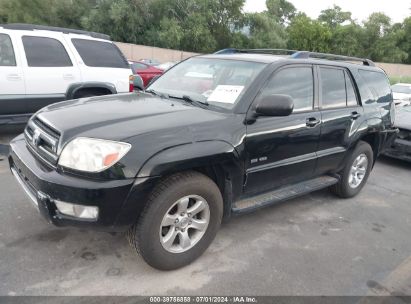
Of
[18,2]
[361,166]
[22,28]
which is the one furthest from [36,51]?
[18,2]

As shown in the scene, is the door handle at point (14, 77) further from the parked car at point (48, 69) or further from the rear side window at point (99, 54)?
the rear side window at point (99, 54)

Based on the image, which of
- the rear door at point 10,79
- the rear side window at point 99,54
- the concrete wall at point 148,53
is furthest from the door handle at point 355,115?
the concrete wall at point 148,53

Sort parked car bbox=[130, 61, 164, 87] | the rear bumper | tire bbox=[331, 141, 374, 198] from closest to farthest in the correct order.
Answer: tire bbox=[331, 141, 374, 198], the rear bumper, parked car bbox=[130, 61, 164, 87]

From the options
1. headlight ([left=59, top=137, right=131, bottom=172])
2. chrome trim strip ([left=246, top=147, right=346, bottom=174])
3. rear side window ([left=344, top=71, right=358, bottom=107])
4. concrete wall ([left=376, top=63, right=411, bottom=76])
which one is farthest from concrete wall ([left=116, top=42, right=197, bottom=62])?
headlight ([left=59, top=137, right=131, bottom=172])

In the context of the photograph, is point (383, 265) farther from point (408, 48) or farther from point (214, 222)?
point (408, 48)

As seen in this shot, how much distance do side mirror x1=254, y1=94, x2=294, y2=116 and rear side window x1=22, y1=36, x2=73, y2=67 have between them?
167 inches

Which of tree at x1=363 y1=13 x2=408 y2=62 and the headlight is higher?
tree at x1=363 y1=13 x2=408 y2=62

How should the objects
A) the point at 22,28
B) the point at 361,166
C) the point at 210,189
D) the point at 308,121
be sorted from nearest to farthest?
the point at 210,189 → the point at 308,121 → the point at 361,166 → the point at 22,28

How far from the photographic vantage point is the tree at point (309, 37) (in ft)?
146

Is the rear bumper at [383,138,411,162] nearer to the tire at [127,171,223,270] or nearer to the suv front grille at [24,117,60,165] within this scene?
the tire at [127,171,223,270]

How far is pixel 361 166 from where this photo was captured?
16.4 feet

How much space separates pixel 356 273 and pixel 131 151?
2211 mm

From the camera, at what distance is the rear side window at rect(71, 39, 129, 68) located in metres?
6.50

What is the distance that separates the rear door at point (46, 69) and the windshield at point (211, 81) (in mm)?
2656
